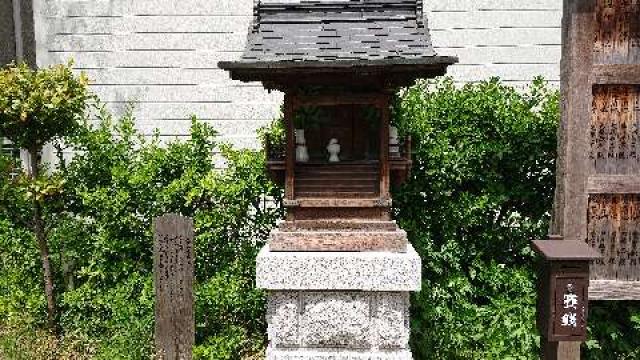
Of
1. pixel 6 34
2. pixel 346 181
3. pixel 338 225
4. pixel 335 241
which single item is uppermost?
pixel 6 34

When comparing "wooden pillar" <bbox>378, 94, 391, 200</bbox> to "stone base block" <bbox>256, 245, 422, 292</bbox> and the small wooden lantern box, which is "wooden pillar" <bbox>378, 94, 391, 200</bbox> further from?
the small wooden lantern box

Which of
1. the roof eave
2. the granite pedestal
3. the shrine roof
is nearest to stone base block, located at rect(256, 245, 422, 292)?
the granite pedestal

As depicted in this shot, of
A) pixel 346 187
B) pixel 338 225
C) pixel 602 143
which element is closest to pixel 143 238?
pixel 338 225

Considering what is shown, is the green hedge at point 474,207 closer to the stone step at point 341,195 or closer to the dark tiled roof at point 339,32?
the stone step at point 341,195

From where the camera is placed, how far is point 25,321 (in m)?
6.62

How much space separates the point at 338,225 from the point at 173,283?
2.10 meters

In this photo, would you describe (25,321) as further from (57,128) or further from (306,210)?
(306,210)

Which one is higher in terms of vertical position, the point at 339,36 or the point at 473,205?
the point at 339,36

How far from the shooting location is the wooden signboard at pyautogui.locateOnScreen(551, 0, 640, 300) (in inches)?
184

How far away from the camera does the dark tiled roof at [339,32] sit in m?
4.62

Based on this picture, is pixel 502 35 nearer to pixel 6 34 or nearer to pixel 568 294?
pixel 568 294

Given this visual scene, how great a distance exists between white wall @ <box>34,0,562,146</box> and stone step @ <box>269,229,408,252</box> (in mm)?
3937

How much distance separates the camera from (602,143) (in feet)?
15.7

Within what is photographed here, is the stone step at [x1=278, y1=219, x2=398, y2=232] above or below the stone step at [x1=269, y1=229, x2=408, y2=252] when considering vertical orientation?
above
